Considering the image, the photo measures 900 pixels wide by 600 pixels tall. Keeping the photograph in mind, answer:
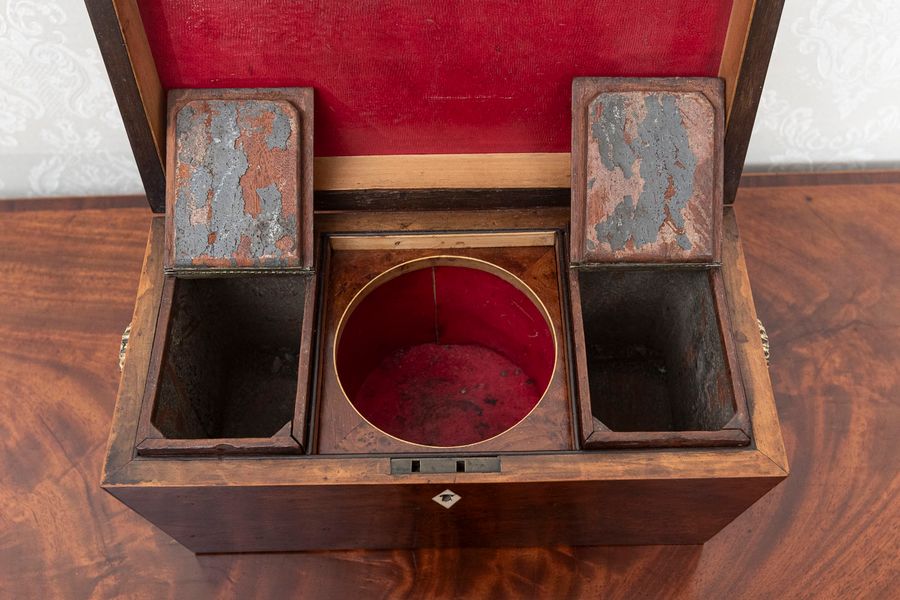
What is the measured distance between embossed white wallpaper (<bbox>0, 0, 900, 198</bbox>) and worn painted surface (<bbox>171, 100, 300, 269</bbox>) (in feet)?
1.55

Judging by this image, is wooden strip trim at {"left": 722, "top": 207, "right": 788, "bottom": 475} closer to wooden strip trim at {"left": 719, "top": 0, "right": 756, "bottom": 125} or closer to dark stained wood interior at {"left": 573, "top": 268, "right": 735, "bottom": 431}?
dark stained wood interior at {"left": 573, "top": 268, "right": 735, "bottom": 431}

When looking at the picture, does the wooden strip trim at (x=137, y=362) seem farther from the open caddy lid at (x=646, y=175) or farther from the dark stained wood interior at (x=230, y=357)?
the open caddy lid at (x=646, y=175)

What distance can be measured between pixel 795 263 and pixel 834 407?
301mm

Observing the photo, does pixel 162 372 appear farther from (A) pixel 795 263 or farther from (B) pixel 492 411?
(A) pixel 795 263

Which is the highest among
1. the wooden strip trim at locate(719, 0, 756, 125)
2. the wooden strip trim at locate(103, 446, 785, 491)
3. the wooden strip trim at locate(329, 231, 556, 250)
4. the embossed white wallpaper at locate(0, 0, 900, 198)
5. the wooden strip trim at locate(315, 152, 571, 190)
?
the embossed white wallpaper at locate(0, 0, 900, 198)

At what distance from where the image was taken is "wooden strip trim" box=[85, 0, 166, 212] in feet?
3.85

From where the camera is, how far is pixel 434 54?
4.25ft

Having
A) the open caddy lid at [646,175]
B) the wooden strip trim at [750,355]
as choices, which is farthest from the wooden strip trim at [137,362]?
the wooden strip trim at [750,355]

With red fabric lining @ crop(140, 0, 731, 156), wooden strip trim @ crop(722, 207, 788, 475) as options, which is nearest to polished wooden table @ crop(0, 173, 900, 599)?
wooden strip trim @ crop(722, 207, 788, 475)

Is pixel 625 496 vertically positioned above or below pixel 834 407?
below

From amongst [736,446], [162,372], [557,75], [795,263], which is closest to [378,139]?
[557,75]

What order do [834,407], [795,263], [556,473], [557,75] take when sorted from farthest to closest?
1. [795,263]
2. [834,407]
3. [557,75]
4. [556,473]

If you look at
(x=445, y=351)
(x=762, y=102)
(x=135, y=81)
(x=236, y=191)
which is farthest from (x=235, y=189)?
(x=762, y=102)

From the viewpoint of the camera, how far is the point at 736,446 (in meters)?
1.17
